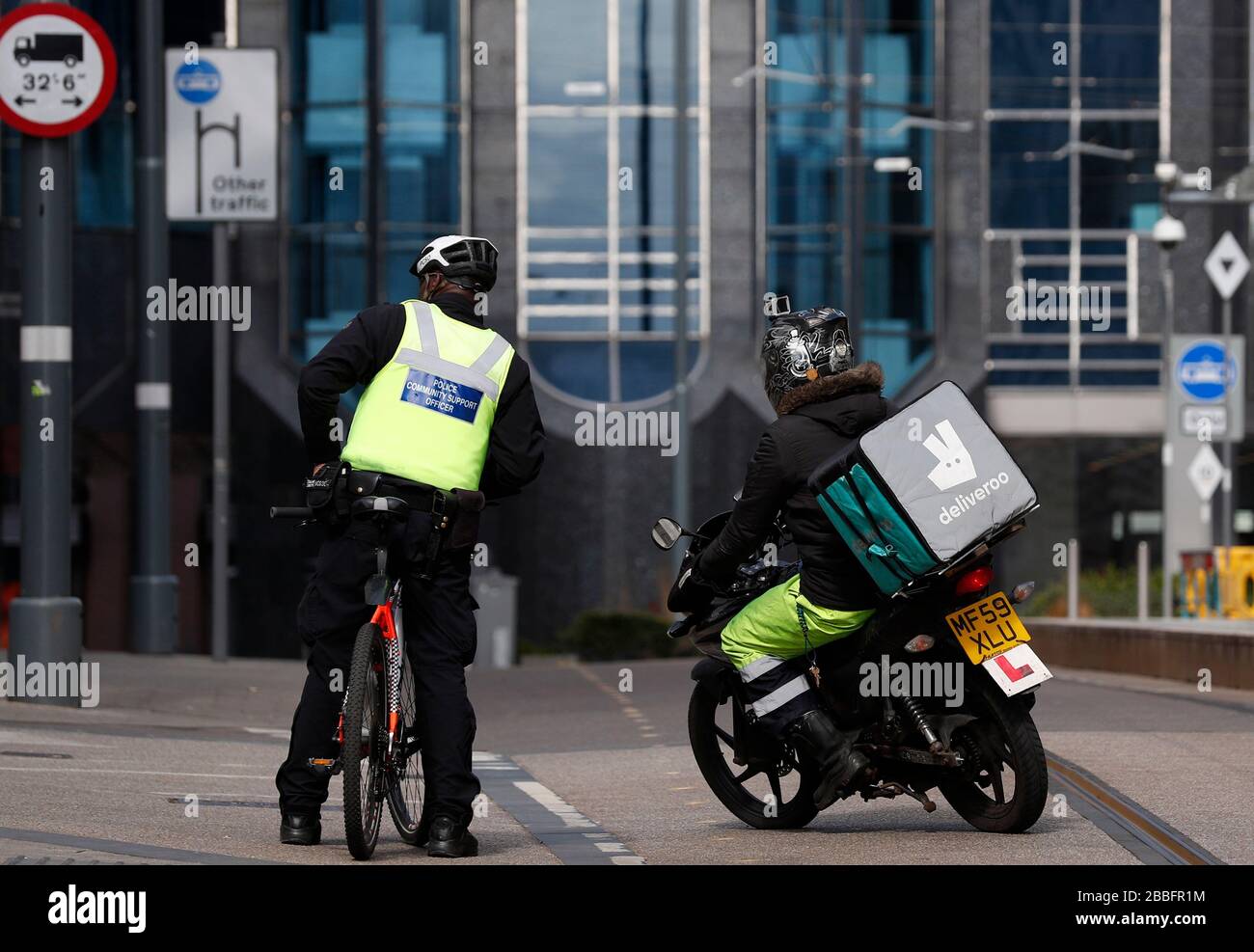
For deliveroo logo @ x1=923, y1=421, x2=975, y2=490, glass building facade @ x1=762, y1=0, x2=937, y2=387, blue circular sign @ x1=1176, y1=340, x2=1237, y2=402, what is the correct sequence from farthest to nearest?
glass building facade @ x1=762, y1=0, x2=937, y2=387 < blue circular sign @ x1=1176, y1=340, x2=1237, y2=402 < deliveroo logo @ x1=923, y1=421, x2=975, y2=490

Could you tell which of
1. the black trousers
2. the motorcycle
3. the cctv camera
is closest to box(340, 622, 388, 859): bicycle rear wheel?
the black trousers

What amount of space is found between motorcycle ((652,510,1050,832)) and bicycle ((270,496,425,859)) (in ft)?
3.32

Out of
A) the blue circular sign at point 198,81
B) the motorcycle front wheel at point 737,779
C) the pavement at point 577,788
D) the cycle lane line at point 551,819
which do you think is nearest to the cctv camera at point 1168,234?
the blue circular sign at point 198,81

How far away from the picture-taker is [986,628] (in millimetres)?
7648

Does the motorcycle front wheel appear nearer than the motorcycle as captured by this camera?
No

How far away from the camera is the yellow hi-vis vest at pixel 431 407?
7.47 metres

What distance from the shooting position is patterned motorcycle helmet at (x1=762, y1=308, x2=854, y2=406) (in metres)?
8.05

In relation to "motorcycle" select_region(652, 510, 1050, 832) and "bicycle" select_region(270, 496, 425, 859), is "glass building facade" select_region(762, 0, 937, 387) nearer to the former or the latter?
"motorcycle" select_region(652, 510, 1050, 832)

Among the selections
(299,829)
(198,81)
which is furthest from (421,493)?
(198,81)

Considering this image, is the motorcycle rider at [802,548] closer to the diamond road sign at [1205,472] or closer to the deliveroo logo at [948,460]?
the deliveroo logo at [948,460]

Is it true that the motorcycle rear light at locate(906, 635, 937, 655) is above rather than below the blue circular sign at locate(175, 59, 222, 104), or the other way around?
below

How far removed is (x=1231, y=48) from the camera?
34.6 meters
